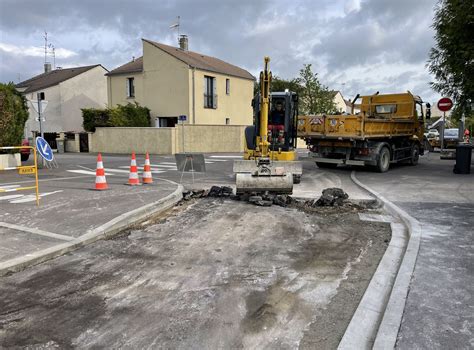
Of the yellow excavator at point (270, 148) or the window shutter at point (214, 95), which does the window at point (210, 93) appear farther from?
the yellow excavator at point (270, 148)

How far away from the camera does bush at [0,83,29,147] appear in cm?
1480

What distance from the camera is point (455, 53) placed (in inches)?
566

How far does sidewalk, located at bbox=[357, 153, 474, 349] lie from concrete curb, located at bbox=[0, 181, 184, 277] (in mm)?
4309

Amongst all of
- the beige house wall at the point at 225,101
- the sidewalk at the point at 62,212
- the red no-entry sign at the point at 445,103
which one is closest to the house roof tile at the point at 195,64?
the beige house wall at the point at 225,101

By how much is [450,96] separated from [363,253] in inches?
543

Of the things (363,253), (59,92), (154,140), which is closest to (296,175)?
(363,253)

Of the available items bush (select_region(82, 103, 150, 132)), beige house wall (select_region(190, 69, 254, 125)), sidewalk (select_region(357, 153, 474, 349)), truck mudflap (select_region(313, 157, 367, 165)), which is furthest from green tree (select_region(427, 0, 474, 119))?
bush (select_region(82, 103, 150, 132))

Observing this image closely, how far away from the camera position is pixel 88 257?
5.54 metres

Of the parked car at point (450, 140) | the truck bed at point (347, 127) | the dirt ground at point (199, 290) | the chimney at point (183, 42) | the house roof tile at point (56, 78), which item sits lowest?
the dirt ground at point (199, 290)

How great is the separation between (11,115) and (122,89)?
20.4 meters

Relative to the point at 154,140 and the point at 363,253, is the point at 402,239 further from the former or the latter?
A: the point at 154,140

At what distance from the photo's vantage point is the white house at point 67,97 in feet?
125

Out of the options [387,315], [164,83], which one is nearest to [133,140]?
[164,83]

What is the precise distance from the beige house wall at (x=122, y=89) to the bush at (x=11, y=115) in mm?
17933
